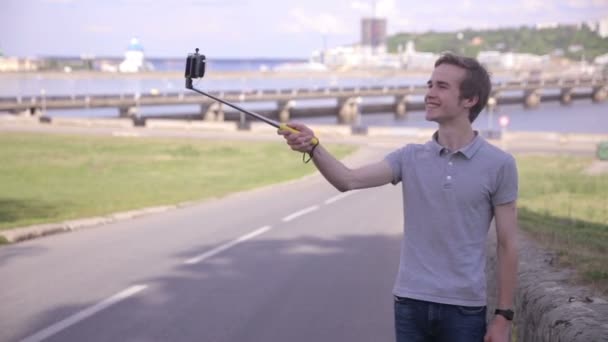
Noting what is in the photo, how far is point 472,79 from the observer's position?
4.16 meters

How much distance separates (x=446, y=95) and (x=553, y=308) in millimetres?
2004

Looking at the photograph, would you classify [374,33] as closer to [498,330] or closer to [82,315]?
[82,315]

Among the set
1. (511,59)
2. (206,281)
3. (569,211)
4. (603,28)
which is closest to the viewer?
(206,281)

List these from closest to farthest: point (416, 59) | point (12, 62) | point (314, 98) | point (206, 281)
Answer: point (206, 281) < point (12, 62) < point (416, 59) < point (314, 98)

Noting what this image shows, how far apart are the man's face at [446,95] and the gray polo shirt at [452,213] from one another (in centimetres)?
16

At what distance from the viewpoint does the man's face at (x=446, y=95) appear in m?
4.16

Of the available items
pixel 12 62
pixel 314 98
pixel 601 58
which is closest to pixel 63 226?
pixel 12 62

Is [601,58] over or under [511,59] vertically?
over

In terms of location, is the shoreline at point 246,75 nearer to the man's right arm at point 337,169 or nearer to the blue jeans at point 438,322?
the man's right arm at point 337,169

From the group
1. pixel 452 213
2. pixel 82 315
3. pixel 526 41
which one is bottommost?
pixel 82 315

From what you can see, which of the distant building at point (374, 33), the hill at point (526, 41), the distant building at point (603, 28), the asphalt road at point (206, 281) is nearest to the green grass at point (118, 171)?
the asphalt road at point (206, 281)

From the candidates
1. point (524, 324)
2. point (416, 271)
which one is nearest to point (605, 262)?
point (524, 324)

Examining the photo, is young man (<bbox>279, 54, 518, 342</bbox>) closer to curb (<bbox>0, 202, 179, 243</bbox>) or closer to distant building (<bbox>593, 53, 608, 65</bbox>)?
curb (<bbox>0, 202, 179, 243</bbox>)

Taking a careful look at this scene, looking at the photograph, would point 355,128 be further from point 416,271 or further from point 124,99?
point 416,271
